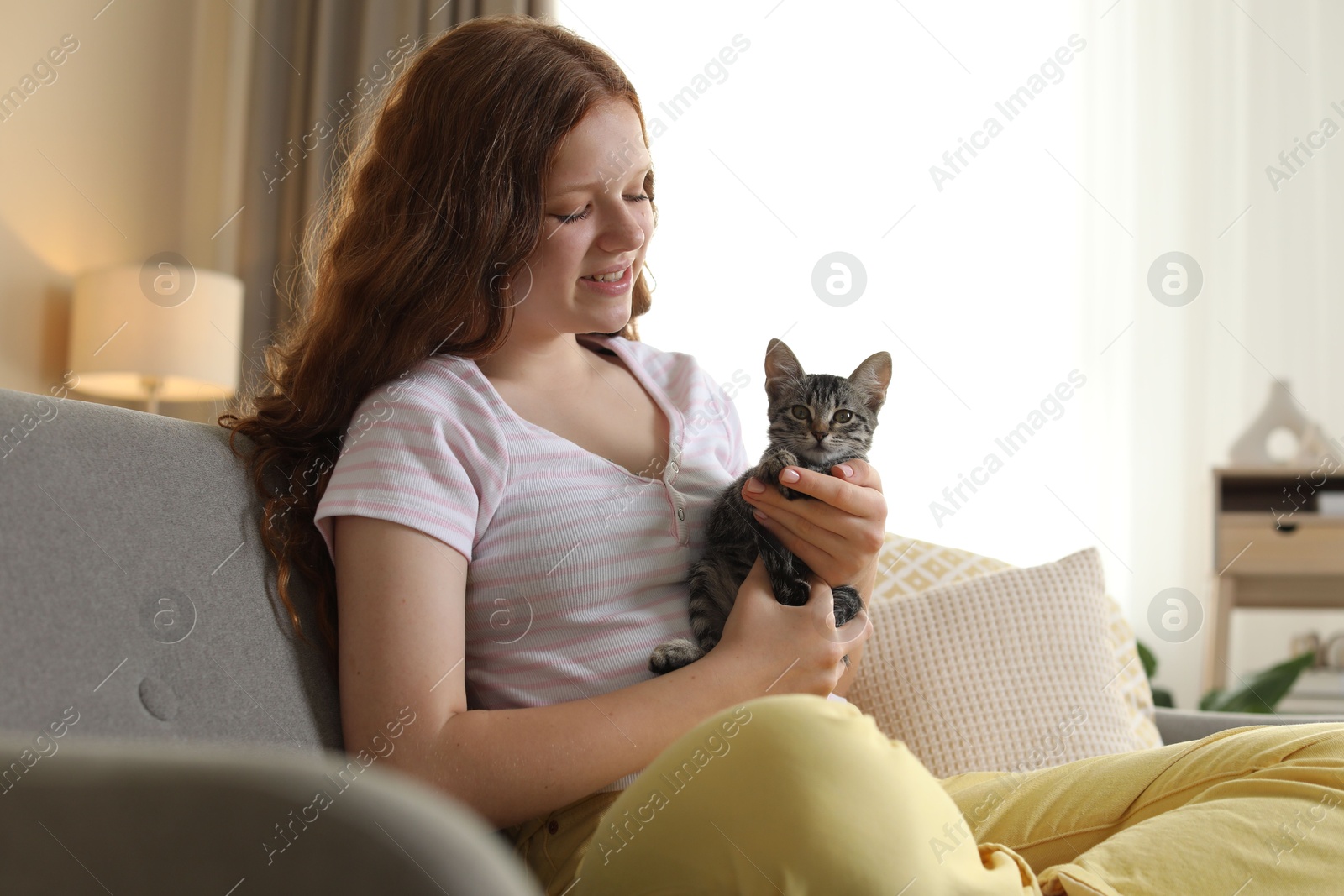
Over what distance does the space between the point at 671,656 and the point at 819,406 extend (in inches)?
15.2

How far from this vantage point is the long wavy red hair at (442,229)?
41.3 inches

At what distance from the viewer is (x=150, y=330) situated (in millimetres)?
2566

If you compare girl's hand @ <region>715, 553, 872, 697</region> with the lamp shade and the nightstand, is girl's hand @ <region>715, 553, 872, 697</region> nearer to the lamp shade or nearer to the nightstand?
the lamp shade

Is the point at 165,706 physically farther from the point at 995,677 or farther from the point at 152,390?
the point at 152,390

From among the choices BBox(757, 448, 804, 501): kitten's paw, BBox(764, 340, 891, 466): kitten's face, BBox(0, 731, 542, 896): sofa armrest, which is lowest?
BBox(0, 731, 542, 896): sofa armrest

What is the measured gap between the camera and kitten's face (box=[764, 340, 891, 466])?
121 cm

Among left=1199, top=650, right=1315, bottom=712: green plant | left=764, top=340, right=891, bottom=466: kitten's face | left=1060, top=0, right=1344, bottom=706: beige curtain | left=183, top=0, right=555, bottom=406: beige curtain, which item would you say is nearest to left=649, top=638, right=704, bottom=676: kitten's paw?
left=764, top=340, right=891, bottom=466: kitten's face

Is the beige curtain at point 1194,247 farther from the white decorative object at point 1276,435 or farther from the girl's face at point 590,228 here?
the girl's face at point 590,228

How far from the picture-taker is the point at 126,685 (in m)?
0.76

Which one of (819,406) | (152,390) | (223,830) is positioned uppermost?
(819,406)

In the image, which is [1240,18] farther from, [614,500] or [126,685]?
[126,685]

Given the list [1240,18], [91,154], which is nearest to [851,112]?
[1240,18]

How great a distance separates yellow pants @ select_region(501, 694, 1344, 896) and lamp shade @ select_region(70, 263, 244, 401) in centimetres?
216

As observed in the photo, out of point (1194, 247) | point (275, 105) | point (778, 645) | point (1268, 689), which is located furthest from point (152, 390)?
point (1194, 247)
